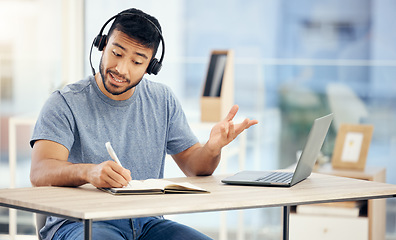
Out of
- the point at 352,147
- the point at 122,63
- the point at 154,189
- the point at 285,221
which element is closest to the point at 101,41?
the point at 122,63

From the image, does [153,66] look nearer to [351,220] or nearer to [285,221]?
[285,221]

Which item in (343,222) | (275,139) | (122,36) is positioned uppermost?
(122,36)

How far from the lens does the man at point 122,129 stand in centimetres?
177

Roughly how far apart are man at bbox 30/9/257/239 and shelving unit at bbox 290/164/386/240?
1127 millimetres

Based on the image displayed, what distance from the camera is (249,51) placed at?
12.8 ft

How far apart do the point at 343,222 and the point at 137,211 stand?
1796 mm

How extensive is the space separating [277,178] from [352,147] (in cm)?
145

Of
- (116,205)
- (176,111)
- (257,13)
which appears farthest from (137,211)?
(257,13)

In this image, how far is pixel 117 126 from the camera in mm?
1943

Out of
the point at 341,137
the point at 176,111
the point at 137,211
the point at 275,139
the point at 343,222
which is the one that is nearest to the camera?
the point at 137,211

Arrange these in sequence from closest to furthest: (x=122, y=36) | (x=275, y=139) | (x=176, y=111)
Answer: (x=122, y=36)
(x=176, y=111)
(x=275, y=139)

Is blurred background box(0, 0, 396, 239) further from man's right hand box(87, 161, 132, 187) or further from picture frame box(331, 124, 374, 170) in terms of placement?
man's right hand box(87, 161, 132, 187)

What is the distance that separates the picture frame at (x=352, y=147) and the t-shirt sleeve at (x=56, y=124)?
172 centimetres

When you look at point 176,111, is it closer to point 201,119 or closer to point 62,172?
point 62,172
